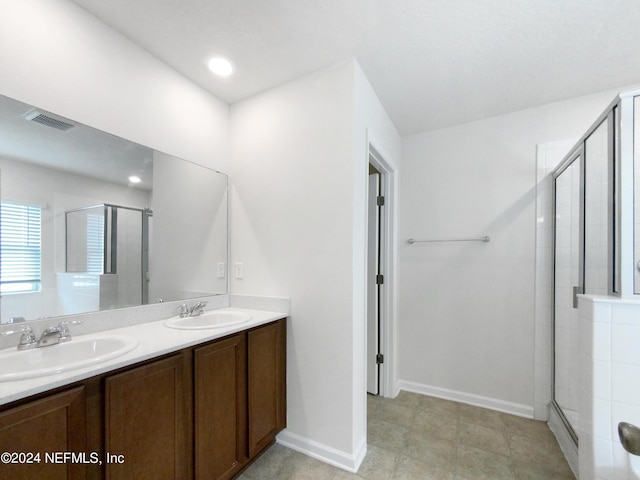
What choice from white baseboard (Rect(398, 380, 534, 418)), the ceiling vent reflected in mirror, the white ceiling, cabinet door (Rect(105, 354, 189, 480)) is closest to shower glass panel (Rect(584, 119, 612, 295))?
the white ceiling

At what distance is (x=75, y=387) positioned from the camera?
2.97ft

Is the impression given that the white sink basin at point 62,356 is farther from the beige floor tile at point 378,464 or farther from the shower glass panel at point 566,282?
the shower glass panel at point 566,282

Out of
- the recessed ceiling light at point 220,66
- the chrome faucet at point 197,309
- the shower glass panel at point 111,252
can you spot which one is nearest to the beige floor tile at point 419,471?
the chrome faucet at point 197,309

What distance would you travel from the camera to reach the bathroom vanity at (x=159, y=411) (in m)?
0.82

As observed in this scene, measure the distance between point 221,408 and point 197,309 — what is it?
2.15 ft

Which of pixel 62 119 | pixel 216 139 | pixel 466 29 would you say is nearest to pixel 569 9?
pixel 466 29

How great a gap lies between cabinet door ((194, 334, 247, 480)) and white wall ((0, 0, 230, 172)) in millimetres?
1310

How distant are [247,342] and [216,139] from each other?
59.5 inches

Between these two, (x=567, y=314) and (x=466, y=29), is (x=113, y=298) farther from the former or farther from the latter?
(x=567, y=314)

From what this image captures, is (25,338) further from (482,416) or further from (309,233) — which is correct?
(482,416)

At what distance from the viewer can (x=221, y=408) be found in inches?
55.7

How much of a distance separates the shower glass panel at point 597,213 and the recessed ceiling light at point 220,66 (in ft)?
7.07

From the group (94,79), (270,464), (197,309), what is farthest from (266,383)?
(94,79)

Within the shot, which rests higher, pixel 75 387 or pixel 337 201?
pixel 337 201
